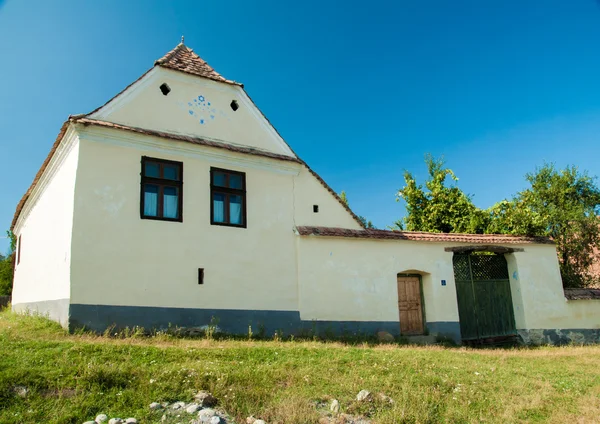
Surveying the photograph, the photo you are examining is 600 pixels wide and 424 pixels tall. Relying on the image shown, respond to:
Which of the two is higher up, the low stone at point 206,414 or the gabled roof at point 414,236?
the gabled roof at point 414,236

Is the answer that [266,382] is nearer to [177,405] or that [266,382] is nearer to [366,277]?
[177,405]

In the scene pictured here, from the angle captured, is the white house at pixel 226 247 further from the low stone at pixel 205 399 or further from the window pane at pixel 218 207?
the low stone at pixel 205 399

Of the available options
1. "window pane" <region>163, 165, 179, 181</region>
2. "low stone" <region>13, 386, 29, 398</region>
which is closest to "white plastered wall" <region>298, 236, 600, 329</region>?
"window pane" <region>163, 165, 179, 181</region>

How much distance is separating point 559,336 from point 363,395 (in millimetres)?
11297

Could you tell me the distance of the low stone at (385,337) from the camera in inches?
533

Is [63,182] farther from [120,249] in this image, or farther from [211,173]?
[211,173]

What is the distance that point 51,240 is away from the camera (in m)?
12.6

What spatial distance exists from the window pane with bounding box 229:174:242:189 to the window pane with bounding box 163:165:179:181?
1505 mm

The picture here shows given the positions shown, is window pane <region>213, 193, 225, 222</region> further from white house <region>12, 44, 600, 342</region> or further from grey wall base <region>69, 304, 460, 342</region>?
grey wall base <region>69, 304, 460, 342</region>

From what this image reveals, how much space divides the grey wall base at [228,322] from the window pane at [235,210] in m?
2.36

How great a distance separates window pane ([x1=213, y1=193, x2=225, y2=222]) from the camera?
1259 centimetres

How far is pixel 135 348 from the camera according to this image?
850 cm

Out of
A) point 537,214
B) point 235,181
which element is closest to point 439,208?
point 537,214

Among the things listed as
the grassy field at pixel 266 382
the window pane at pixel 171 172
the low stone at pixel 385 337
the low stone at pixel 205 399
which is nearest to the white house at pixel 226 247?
the window pane at pixel 171 172
